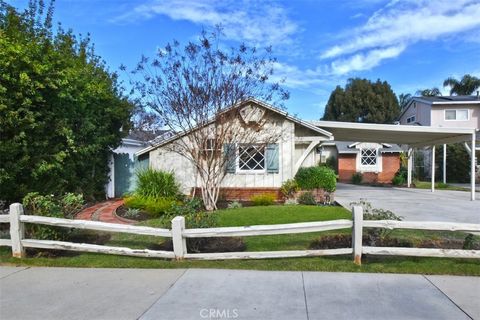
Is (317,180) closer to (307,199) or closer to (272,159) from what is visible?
(307,199)

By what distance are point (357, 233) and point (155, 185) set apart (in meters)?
8.14

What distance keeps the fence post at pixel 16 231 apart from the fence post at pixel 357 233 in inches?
217

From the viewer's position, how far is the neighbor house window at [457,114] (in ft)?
104

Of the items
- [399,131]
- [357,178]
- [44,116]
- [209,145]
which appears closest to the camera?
[44,116]

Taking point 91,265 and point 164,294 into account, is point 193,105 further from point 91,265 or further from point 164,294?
point 164,294

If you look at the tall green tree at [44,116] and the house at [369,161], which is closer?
the tall green tree at [44,116]

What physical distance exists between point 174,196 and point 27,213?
6.23 meters

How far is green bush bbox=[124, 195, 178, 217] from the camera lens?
11.5 metres

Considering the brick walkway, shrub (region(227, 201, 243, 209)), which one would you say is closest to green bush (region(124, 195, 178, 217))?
the brick walkway

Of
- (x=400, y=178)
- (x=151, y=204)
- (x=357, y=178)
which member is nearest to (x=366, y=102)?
(x=357, y=178)

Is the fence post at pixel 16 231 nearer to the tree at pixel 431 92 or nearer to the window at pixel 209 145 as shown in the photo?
the window at pixel 209 145

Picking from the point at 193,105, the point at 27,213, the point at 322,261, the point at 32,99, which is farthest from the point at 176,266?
the point at 193,105

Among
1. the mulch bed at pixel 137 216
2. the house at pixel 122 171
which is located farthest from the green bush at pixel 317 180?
the house at pixel 122 171

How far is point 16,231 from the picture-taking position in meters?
6.52
